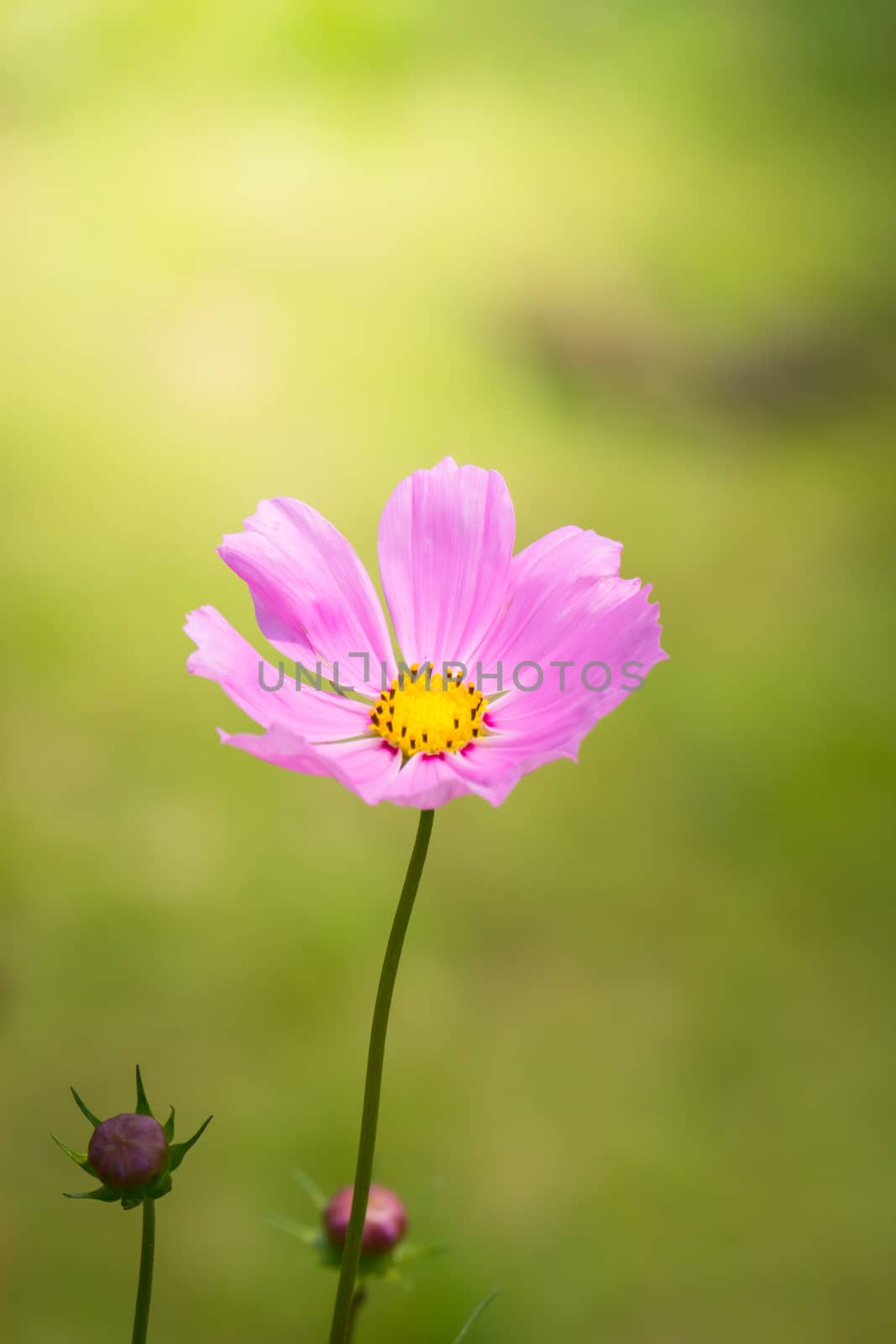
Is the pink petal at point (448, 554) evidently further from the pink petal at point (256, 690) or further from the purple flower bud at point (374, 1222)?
the purple flower bud at point (374, 1222)

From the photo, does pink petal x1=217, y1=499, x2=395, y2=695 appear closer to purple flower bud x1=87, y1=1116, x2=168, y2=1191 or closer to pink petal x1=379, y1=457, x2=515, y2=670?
pink petal x1=379, y1=457, x2=515, y2=670

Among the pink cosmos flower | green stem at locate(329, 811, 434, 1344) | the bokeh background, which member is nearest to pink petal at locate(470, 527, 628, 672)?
the pink cosmos flower

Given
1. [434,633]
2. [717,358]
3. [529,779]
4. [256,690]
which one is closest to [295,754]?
[256,690]

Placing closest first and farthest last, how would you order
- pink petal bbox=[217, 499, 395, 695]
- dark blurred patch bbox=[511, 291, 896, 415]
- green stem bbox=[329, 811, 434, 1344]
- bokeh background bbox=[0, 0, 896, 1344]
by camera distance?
green stem bbox=[329, 811, 434, 1344] < pink petal bbox=[217, 499, 395, 695] < bokeh background bbox=[0, 0, 896, 1344] < dark blurred patch bbox=[511, 291, 896, 415]

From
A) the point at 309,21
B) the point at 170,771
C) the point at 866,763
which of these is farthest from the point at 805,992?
the point at 309,21

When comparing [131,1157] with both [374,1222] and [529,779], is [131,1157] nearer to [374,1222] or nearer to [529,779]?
[374,1222]

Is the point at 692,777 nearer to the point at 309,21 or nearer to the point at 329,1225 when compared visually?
the point at 329,1225

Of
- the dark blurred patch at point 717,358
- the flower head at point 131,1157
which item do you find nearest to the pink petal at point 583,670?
the flower head at point 131,1157

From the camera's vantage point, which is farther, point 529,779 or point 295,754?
point 529,779
